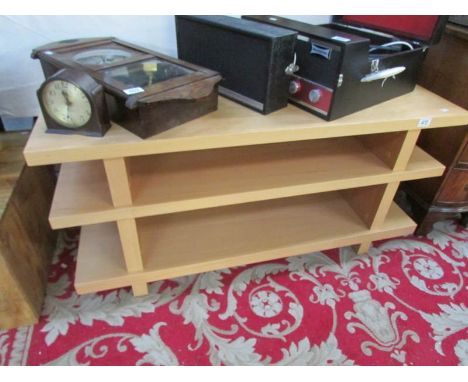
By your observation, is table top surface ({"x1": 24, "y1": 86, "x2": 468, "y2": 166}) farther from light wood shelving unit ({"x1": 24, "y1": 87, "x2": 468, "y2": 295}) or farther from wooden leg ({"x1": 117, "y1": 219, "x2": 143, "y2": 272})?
wooden leg ({"x1": 117, "y1": 219, "x2": 143, "y2": 272})

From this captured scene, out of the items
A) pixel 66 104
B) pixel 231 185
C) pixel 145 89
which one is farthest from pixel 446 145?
pixel 66 104

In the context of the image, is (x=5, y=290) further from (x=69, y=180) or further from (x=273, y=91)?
(x=273, y=91)

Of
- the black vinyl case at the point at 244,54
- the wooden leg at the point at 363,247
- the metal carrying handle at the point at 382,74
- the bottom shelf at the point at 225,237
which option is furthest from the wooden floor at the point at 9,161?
the wooden leg at the point at 363,247

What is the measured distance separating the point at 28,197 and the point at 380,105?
93 cm

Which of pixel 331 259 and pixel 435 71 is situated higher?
pixel 435 71

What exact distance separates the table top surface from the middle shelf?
0.48ft

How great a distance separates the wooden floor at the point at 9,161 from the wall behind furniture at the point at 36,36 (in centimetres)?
7

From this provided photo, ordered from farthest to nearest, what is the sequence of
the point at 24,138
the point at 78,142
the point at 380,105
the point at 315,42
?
1. the point at 24,138
2. the point at 380,105
3. the point at 315,42
4. the point at 78,142

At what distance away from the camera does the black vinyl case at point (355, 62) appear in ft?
2.36

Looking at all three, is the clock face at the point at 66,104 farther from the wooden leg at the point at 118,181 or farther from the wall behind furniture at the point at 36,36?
the wall behind furniture at the point at 36,36

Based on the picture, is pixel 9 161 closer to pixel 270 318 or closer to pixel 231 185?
pixel 231 185

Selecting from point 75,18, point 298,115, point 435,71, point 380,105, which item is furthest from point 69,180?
point 435,71

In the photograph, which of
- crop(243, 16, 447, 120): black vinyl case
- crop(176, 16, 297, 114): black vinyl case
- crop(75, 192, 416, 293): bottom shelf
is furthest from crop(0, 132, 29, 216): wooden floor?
crop(243, 16, 447, 120): black vinyl case

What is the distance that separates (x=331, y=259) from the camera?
1081mm
